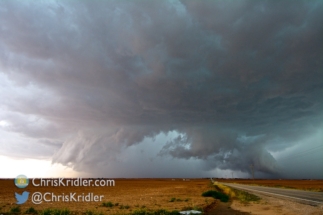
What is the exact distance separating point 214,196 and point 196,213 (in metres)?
24.2

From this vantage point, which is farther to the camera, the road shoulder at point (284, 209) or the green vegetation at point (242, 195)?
the green vegetation at point (242, 195)

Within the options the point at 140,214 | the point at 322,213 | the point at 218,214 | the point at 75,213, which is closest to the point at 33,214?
the point at 75,213

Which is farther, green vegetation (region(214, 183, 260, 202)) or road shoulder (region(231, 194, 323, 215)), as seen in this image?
green vegetation (region(214, 183, 260, 202))

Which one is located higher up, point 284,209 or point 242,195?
point 284,209

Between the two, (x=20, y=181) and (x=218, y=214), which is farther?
(x=20, y=181)

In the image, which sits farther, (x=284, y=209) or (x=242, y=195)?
(x=242, y=195)

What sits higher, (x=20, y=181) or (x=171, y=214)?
(x=20, y=181)

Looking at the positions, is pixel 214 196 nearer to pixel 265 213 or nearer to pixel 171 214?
pixel 265 213

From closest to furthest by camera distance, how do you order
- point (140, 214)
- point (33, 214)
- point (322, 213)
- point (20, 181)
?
point (322, 213) < point (140, 214) < point (33, 214) < point (20, 181)

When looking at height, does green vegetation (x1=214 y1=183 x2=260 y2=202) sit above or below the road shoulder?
below

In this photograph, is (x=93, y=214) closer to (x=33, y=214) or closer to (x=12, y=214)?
(x=33, y=214)

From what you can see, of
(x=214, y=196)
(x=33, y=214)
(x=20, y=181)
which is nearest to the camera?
(x=33, y=214)

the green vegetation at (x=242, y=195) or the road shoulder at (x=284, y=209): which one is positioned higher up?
the road shoulder at (x=284, y=209)

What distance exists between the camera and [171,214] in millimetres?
21141
